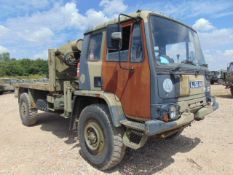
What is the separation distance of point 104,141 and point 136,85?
1160 mm

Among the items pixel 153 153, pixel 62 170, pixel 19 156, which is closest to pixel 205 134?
pixel 153 153

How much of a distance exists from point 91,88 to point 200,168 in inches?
96.4

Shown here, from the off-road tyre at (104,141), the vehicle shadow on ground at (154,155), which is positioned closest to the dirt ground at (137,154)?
the vehicle shadow on ground at (154,155)

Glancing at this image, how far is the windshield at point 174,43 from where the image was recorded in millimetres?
4227

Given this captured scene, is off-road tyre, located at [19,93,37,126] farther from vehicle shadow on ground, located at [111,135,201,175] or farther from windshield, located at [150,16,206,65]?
windshield, located at [150,16,206,65]

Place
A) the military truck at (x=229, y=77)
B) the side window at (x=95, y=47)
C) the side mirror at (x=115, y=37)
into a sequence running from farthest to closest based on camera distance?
the military truck at (x=229, y=77), the side window at (x=95, y=47), the side mirror at (x=115, y=37)

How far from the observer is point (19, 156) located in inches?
219

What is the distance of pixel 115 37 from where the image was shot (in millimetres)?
4004

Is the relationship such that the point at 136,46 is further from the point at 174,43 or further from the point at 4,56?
the point at 4,56

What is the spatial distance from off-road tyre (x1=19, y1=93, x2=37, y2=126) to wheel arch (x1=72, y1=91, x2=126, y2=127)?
3.05 m

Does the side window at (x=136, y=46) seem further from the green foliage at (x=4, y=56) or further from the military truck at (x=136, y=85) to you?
the green foliage at (x=4, y=56)

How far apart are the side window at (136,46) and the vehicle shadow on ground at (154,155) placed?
196 cm

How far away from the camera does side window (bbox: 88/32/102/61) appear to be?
509cm

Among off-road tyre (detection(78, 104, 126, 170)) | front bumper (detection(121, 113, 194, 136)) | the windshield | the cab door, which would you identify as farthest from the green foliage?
front bumper (detection(121, 113, 194, 136))
